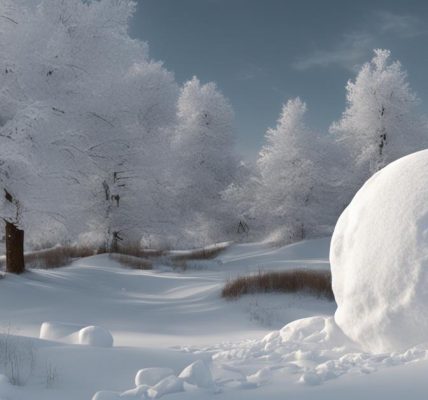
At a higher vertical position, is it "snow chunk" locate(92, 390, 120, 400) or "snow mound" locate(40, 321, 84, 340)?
"snow chunk" locate(92, 390, 120, 400)

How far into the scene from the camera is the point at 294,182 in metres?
23.8

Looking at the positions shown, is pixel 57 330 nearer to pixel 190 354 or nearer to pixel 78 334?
pixel 78 334

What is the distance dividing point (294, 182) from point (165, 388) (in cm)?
2076

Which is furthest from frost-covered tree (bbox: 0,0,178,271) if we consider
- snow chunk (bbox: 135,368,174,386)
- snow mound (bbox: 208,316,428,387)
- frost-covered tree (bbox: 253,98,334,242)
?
frost-covered tree (bbox: 253,98,334,242)

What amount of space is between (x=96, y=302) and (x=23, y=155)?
3114 millimetres

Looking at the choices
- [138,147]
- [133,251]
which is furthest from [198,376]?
[133,251]

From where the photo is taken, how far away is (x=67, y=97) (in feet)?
37.5

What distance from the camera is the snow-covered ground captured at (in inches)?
144

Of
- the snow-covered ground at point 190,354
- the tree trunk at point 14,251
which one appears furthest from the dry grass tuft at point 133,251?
the snow-covered ground at point 190,354

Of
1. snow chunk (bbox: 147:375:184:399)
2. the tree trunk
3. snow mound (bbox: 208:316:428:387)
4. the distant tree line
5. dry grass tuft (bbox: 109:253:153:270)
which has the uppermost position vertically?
the distant tree line

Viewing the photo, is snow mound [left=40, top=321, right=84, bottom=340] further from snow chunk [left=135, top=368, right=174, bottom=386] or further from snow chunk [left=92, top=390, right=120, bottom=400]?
snow chunk [left=92, top=390, right=120, bottom=400]

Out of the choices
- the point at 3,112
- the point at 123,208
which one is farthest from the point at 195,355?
the point at 123,208

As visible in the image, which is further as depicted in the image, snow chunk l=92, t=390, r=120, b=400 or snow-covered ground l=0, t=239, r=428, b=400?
snow-covered ground l=0, t=239, r=428, b=400

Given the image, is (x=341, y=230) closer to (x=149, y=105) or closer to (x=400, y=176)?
(x=400, y=176)
